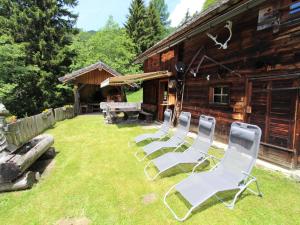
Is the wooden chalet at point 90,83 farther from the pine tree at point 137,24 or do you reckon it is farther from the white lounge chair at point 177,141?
the pine tree at point 137,24

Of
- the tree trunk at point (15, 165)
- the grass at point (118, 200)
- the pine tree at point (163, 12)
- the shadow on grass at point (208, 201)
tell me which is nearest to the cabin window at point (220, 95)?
the grass at point (118, 200)

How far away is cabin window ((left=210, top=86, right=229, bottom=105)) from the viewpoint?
276 inches

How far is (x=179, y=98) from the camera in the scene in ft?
32.0

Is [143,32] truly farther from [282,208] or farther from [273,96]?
[282,208]

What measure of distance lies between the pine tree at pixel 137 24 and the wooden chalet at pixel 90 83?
12408mm

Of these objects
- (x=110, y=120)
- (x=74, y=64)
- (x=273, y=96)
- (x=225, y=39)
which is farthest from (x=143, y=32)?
(x=273, y=96)

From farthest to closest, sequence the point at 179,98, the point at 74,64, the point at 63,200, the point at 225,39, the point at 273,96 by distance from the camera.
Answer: the point at 74,64 → the point at 179,98 → the point at 225,39 → the point at 273,96 → the point at 63,200

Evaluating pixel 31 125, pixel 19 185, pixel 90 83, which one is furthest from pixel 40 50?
pixel 19 185

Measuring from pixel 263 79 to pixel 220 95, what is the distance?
2.02m

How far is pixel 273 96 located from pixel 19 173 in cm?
667

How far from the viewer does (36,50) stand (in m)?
19.5

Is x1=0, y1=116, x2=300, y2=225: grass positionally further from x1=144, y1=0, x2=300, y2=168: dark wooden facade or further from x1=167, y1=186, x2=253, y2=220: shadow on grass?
x1=144, y1=0, x2=300, y2=168: dark wooden facade

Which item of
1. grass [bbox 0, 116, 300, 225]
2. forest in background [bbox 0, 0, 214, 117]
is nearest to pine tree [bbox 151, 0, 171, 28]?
forest in background [bbox 0, 0, 214, 117]

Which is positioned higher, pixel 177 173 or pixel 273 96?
pixel 273 96
